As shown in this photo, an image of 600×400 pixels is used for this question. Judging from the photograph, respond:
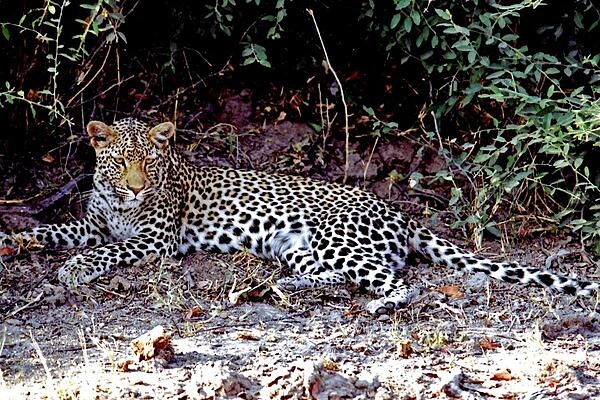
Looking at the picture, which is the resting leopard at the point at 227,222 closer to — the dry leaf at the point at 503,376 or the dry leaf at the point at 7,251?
the dry leaf at the point at 7,251

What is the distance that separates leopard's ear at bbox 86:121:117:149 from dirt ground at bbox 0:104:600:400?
2.97 feet

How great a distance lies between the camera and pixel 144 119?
9.90m

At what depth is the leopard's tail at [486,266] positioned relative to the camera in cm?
738

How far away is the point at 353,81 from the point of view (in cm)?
1007

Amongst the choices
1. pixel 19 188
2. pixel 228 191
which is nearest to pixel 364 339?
pixel 228 191

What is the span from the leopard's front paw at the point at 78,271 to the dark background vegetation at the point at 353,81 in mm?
1340

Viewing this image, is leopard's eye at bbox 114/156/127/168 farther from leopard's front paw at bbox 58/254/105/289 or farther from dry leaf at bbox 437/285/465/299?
dry leaf at bbox 437/285/465/299

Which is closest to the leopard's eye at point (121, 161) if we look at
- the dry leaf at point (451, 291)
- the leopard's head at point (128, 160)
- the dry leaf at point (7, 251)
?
the leopard's head at point (128, 160)

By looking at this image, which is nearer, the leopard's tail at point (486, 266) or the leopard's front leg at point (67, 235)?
the leopard's tail at point (486, 266)

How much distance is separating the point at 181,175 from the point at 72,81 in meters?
1.52

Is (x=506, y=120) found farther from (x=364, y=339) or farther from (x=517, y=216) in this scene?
(x=364, y=339)

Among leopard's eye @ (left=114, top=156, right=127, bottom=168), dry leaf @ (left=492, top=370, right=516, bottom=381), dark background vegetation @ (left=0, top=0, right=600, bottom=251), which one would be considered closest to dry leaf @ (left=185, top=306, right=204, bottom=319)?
leopard's eye @ (left=114, top=156, right=127, bottom=168)

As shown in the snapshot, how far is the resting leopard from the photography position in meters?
7.94

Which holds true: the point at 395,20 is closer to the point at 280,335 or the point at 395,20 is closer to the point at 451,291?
the point at 451,291
